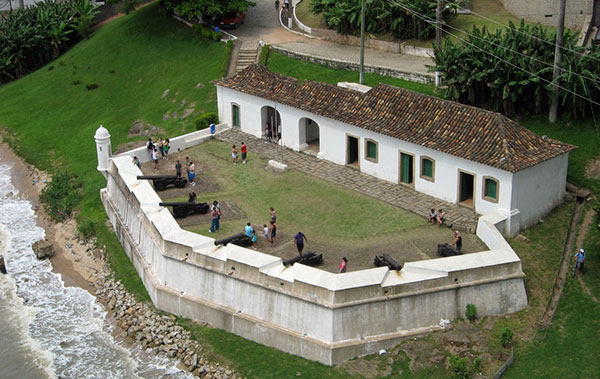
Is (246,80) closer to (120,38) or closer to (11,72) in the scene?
(120,38)

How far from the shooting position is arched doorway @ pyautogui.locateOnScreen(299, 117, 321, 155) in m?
47.7

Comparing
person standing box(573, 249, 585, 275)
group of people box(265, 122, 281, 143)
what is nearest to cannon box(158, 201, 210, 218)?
group of people box(265, 122, 281, 143)

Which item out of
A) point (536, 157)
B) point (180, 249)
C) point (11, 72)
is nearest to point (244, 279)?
point (180, 249)

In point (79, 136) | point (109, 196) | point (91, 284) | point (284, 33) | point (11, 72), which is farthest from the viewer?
point (11, 72)

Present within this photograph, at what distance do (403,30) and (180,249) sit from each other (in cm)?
2770

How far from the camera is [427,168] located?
4175 centimetres

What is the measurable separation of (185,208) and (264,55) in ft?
69.5

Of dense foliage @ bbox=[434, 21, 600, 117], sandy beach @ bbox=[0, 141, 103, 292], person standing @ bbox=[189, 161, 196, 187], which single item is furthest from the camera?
person standing @ bbox=[189, 161, 196, 187]

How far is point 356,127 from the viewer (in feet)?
145

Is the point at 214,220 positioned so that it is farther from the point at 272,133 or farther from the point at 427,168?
the point at 272,133

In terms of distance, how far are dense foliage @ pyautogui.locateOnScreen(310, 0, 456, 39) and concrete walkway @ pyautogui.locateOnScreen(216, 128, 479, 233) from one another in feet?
45.7

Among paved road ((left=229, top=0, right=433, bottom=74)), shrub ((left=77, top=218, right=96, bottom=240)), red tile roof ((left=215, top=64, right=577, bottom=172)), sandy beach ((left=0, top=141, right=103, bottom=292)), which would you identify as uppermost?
red tile roof ((left=215, top=64, right=577, bottom=172))

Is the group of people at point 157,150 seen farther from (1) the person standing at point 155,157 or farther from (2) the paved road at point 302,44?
(2) the paved road at point 302,44

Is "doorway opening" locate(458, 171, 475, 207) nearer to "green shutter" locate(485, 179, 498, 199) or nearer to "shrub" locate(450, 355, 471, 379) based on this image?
"green shutter" locate(485, 179, 498, 199)
